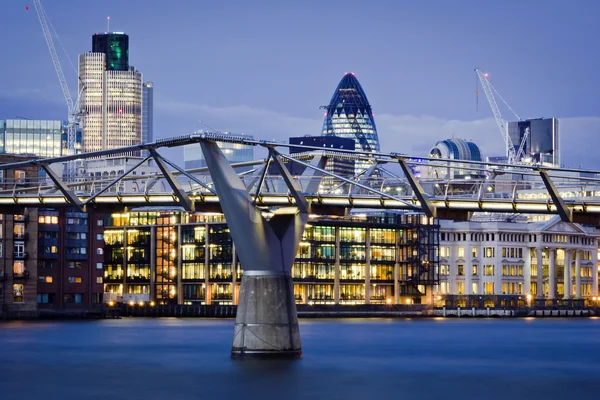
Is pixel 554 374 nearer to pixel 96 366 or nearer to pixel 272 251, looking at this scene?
pixel 272 251

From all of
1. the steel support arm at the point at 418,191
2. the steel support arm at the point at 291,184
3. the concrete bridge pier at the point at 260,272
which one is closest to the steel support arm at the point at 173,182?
the concrete bridge pier at the point at 260,272

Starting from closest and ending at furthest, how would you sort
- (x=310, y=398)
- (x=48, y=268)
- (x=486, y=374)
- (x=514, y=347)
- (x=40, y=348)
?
(x=310, y=398), (x=486, y=374), (x=40, y=348), (x=514, y=347), (x=48, y=268)

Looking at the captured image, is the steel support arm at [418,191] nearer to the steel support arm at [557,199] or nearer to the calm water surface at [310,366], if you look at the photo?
the steel support arm at [557,199]

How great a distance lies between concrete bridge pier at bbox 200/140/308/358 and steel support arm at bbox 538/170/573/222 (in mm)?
15268

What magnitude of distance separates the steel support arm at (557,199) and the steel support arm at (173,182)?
2249 cm

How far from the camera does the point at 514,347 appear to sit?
11862 cm

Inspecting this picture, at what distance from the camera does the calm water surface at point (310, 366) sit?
75.3m

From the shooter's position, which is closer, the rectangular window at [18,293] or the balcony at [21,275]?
the balcony at [21,275]

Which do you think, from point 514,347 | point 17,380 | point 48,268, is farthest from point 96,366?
point 48,268

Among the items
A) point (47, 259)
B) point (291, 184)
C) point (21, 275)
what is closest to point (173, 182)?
point (291, 184)

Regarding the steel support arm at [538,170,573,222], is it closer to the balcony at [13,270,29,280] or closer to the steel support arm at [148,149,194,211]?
the steel support arm at [148,149,194,211]

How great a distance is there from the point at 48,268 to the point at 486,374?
10995 cm

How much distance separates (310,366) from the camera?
8775 centimetres

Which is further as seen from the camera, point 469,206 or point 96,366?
point 96,366
